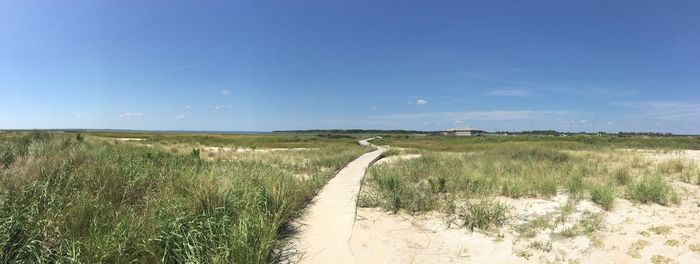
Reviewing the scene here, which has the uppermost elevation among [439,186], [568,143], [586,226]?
[568,143]

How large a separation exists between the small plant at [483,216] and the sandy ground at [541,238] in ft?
0.70

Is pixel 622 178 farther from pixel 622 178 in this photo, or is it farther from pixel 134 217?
pixel 134 217

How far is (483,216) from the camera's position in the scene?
8.45 m

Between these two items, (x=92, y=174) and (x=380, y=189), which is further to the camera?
(x=380, y=189)

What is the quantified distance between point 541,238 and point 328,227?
3.83 m

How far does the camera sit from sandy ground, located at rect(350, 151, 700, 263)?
6.54 meters

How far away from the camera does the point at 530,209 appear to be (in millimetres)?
9844

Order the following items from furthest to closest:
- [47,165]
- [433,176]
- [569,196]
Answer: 1. [433,176]
2. [569,196]
3. [47,165]

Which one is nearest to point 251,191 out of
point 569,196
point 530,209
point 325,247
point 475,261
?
point 325,247

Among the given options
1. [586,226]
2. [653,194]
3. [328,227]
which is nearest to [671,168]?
[653,194]

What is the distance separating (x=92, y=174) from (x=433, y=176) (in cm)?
1056

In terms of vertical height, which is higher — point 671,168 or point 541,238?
point 671,168

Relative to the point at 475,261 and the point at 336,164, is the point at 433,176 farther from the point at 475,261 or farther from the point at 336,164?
the point at 475,261

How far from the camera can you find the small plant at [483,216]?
828cm
